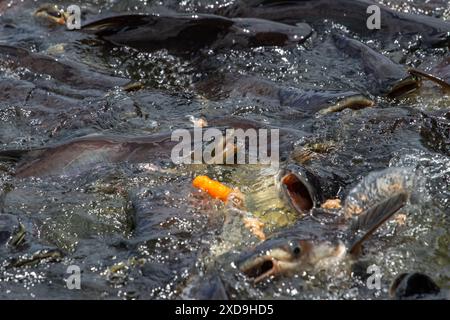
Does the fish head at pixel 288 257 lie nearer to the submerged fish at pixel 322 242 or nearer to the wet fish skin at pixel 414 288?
the submerged fish at pixel 322 242

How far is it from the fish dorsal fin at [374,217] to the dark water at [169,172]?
0.49ft

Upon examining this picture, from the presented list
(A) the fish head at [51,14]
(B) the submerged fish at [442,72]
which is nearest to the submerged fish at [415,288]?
(B) the submerged fish at [442,72]

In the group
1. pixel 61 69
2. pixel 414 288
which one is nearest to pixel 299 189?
pixel 414 288

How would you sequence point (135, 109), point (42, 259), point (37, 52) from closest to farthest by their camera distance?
1. point (42, 259)
2. point (135, 109)
3. point (37, 52)

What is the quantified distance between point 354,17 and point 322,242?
11.1ft

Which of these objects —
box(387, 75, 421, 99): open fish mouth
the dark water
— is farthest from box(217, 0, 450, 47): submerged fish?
box(387, 75, 421, 99): open fish mouth

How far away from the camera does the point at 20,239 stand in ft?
13.0

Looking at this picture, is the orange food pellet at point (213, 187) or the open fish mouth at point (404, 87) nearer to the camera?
the orange food pellet at point (213, 187)

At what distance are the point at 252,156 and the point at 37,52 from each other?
2.55 m

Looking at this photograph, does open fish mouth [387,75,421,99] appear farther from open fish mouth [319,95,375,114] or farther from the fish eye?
the fish eye

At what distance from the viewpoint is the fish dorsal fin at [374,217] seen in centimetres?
347
